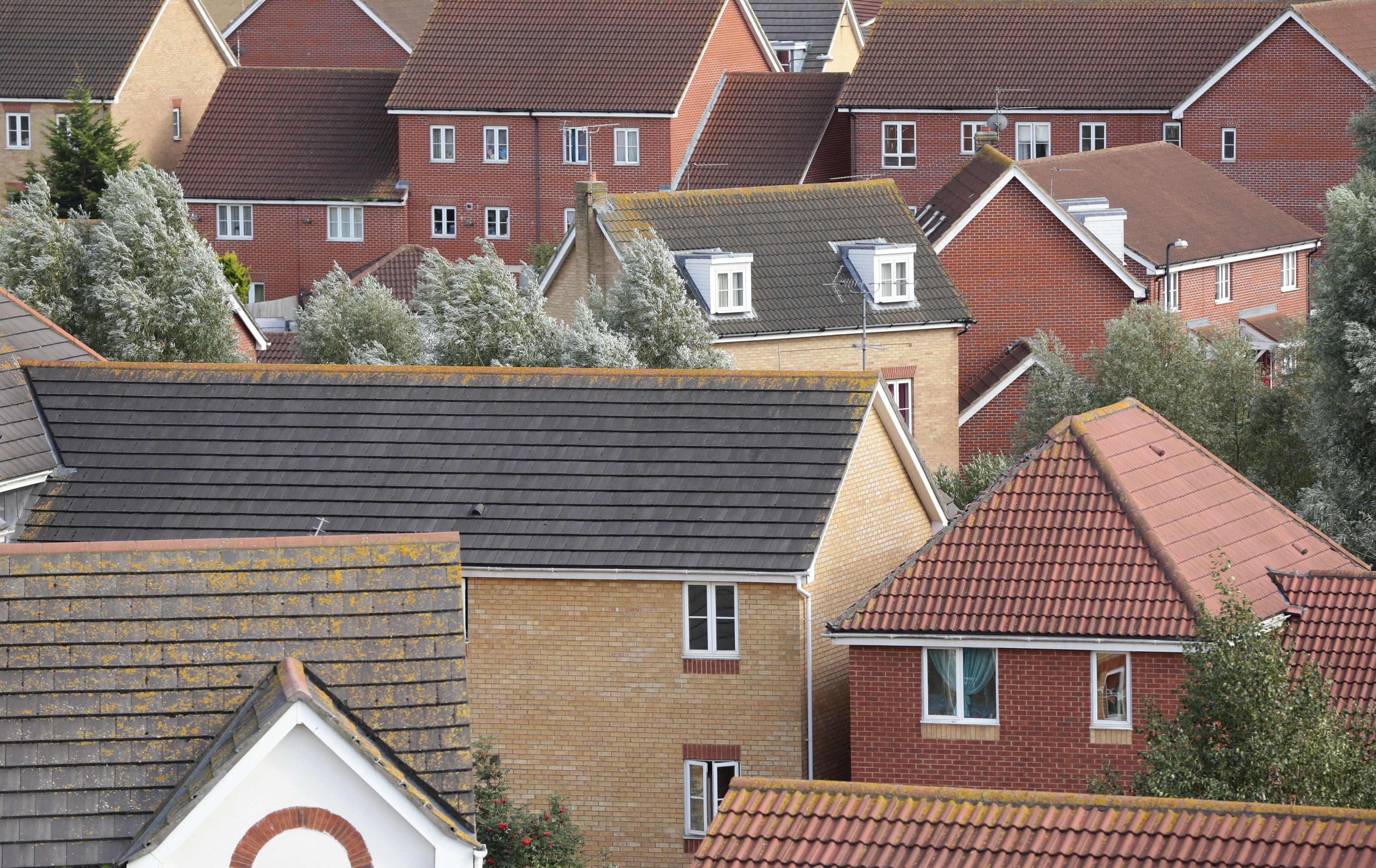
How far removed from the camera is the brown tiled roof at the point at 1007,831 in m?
17.0

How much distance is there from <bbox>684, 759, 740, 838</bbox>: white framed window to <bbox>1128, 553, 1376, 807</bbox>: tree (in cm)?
777

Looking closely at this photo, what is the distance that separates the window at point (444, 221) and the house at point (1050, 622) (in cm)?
4650

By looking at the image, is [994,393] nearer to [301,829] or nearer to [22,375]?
[22,375]

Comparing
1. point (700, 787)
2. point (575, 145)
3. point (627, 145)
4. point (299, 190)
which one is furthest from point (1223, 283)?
point (700, 787)

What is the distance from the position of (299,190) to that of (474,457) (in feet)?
147

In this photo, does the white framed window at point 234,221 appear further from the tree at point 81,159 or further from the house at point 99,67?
the tree at point 81,159

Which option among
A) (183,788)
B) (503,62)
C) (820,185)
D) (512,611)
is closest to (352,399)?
(512,611)

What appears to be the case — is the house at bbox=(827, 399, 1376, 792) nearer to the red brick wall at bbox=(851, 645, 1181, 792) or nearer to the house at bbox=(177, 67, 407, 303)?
the red brick wall at bbox=(851, 645, 1181, 792)

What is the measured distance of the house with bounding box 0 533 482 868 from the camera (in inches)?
707

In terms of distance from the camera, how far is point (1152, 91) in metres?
66.3

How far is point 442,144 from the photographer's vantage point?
70.8 meters

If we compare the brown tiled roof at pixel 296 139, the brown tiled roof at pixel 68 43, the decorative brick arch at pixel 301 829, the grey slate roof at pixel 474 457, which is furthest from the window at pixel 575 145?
the decorative brick arch at pixel 301 829

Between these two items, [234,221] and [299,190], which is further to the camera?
[234,221]

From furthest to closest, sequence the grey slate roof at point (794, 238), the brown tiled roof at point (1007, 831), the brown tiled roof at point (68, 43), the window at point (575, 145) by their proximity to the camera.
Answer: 1. the brown tiled roof at point (68, 43)
2. the window at point (575, 145)
3. the grey slate roof at point (794, 238)
4. the brown tiled roof at point (1007, 831)
